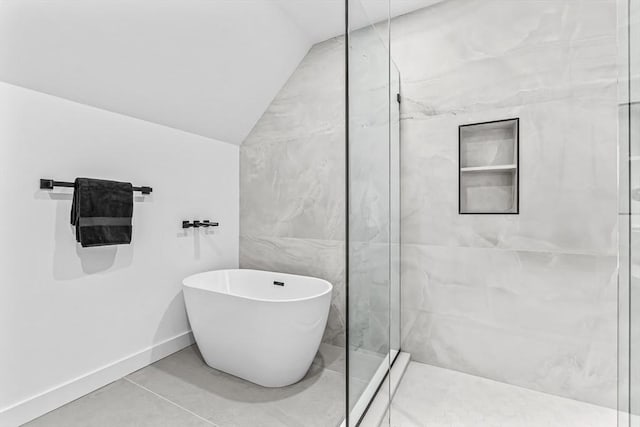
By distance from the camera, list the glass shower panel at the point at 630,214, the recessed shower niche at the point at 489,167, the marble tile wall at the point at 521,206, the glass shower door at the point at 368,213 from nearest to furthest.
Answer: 1. the glass shower panel at the point at 630,214
2. the glass shower door at the point at 368,213
3. the marble tile wall at the point at 521,206
4. the recessed shower niche at the point at 489,167

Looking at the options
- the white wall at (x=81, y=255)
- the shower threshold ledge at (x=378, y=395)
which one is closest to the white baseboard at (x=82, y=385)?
the white wall at (x=81, y=255)

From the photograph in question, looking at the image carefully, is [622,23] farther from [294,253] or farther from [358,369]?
[294,253]

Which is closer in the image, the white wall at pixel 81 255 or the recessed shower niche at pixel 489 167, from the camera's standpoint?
the white wall at pixel 81 255

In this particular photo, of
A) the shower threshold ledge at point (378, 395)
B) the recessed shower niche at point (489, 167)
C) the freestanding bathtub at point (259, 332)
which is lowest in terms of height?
the shower threshold ledge at point (378, 395)

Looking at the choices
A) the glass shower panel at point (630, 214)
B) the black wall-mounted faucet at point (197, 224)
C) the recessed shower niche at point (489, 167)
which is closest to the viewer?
the glass shower panel at point (630, 214)

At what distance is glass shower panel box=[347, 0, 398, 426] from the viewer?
4.21ft

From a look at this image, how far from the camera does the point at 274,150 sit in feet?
8.80

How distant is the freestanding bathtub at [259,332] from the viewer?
5.59 feet

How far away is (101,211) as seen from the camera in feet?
5.69

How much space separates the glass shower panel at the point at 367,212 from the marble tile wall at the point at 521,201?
0.39 m

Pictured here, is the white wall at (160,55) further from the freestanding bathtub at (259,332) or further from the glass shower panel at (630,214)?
the glass shower panel at (630,214)

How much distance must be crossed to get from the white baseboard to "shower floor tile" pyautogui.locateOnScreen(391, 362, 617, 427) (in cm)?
156

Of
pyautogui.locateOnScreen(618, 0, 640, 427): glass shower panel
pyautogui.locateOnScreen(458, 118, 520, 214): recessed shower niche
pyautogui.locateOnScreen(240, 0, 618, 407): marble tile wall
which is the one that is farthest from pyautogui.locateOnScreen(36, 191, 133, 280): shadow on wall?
pyautogui.locateOnScreen(618, 0, 640, 427): glass shower panel

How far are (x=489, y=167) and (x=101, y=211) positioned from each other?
7.14ft
